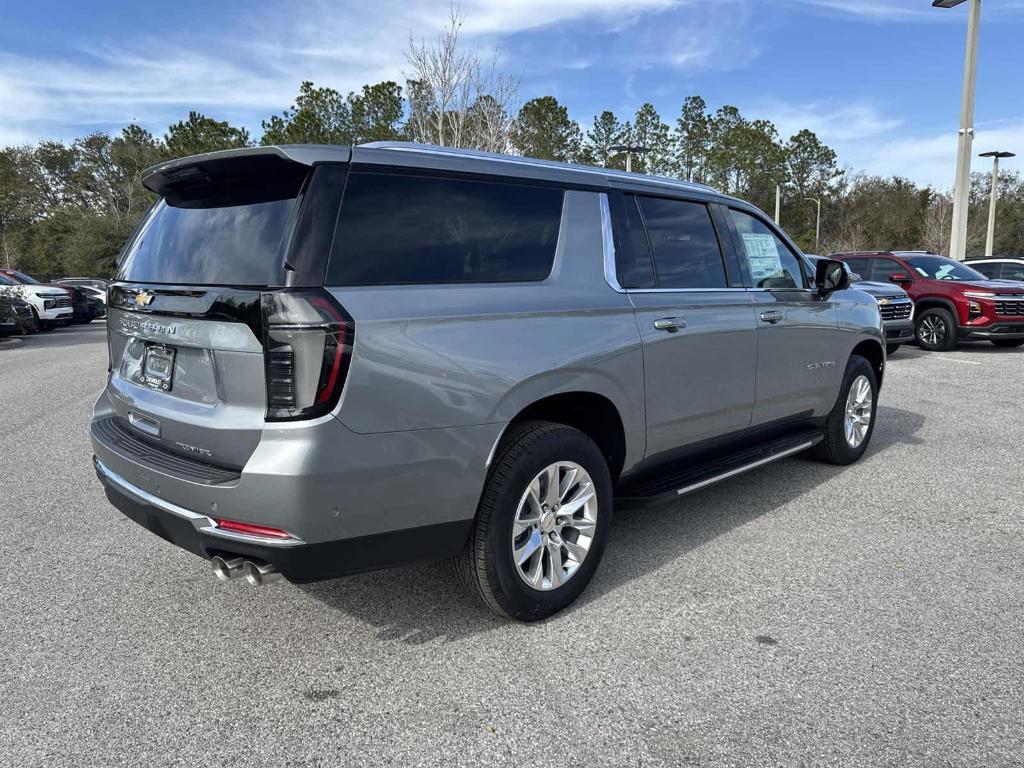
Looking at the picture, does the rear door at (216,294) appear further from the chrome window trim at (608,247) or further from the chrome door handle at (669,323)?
the chrome door handle at (669,323)

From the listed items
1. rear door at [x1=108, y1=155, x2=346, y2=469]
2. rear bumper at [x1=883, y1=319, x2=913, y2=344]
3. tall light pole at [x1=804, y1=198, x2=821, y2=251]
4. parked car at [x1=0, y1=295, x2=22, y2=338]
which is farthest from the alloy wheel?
tall light pole at [x1=804, y1=198, x2=821, y2=251]

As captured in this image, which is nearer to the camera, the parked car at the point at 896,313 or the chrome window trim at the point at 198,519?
the chrome window trim at the point at 198,519

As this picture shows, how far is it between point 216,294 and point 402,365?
72cm

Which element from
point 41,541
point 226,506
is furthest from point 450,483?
point 41,541

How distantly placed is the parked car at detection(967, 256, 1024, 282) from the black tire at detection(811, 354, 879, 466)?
496 inches

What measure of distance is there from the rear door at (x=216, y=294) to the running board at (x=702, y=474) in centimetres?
189

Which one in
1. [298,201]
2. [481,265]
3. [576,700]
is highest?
[298,201]

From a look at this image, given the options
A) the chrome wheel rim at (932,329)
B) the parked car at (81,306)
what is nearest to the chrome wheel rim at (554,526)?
the chrome wheel rim at (932,329)

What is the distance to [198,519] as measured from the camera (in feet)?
8.73

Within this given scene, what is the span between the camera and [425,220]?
2842 mm

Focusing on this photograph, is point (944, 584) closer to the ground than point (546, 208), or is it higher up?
closer to the ground

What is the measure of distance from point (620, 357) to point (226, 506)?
70.3 inches

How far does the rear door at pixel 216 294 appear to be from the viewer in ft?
8.39

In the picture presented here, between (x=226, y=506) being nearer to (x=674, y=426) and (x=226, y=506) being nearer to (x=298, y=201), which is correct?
(x=298, y=201)
